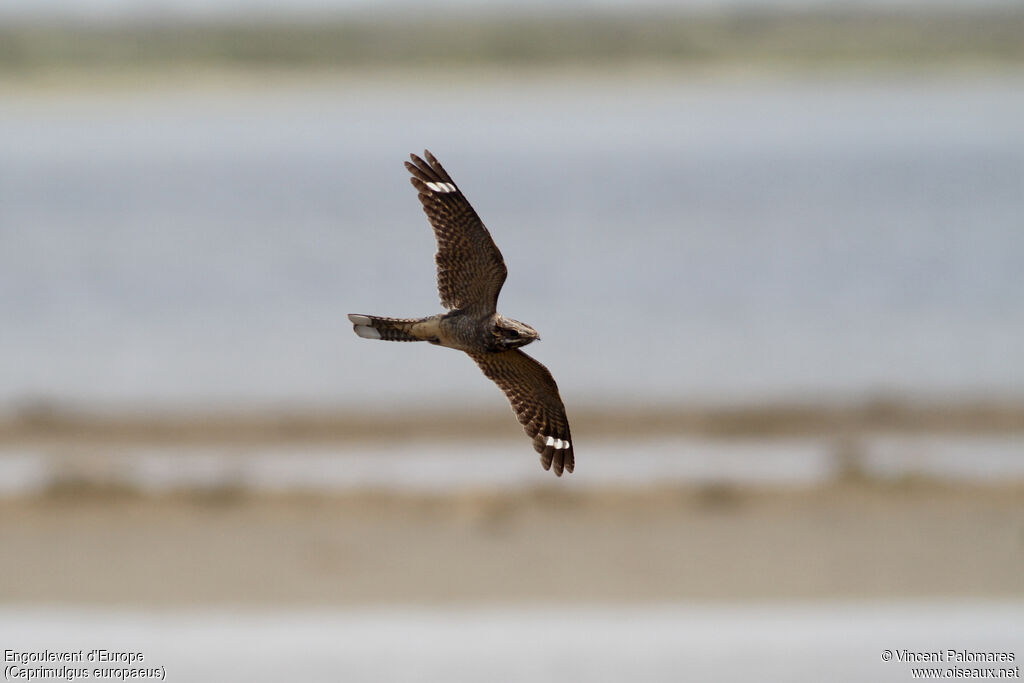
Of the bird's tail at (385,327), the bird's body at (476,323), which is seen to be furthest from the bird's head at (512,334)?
the bird's tail at (385,327)

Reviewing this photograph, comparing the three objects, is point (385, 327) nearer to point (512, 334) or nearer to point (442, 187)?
point (512, 334)

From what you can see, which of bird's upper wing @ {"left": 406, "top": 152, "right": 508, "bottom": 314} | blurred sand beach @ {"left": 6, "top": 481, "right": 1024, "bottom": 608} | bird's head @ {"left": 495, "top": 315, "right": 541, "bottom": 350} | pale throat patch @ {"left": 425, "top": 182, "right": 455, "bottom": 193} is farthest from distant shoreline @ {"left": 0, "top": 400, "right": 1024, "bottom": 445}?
bird's head @ {"left": 495, "top": 315, "right": 541, "bottom": 350}

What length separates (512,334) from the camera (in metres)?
6.29

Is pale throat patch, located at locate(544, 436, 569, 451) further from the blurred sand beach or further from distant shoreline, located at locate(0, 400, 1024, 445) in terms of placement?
distant shoreline, located at locate(0, 400, 1024, 445)

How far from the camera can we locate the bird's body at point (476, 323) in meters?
6.42

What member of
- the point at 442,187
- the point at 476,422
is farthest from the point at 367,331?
the point at 476,422

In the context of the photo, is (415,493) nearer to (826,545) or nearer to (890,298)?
(826,545)

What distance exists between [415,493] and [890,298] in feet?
36.4

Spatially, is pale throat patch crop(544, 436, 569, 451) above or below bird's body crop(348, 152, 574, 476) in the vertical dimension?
below

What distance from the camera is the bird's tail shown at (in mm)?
6465

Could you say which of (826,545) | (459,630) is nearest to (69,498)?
(459,630)

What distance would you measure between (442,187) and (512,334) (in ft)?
3.23

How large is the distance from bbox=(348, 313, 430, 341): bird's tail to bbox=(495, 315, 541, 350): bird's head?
349 mm

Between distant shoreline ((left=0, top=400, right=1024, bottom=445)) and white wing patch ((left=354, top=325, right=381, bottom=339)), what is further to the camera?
distant shoreline ((left=0, top=400, right=1024, bottom=445))
